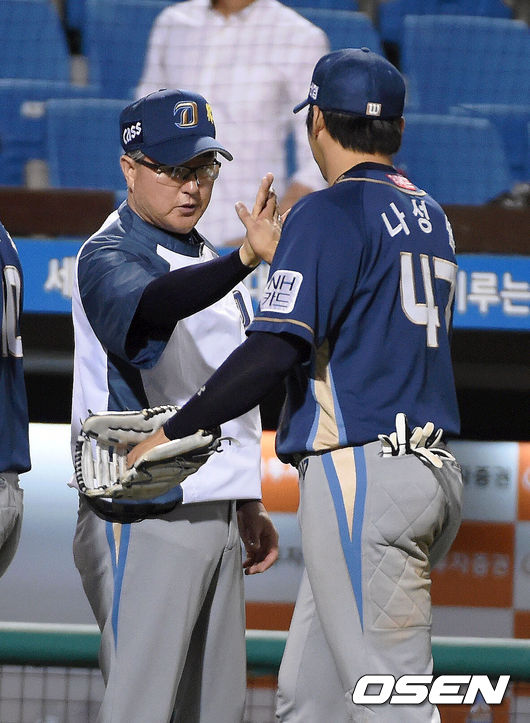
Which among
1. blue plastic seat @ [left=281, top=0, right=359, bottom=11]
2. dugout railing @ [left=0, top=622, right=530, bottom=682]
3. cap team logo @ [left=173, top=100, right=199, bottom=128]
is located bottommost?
dugout railing @ [left=0, top=622, right=530, bottom=682]

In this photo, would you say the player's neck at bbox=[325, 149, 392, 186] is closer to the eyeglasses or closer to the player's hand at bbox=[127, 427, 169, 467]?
the eyeglasses

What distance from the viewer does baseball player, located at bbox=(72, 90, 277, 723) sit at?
5.62ft

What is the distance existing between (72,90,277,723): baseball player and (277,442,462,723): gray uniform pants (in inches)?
10.2

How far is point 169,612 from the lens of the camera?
5.67 ft

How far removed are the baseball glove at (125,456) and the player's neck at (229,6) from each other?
3.32m

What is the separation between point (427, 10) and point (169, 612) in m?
4.02

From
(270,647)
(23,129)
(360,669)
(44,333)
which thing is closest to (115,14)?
(23,129)

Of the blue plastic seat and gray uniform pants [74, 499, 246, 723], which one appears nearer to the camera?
gray uniform pants [74, 499, 246, 723]

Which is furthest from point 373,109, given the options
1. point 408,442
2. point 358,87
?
point 408,442

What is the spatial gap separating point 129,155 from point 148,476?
0.60 metres

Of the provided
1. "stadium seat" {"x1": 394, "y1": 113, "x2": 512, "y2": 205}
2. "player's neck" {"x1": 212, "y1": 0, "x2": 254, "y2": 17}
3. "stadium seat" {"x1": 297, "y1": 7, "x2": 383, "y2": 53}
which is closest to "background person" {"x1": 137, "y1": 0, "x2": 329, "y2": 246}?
"player's neck" {"x1": 212, "y1": 0, "x2": 254, "y2": 17}

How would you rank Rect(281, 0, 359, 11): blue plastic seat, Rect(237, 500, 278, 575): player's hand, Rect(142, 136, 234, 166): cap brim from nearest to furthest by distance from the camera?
1. Rect(142, 136, 234, 166): cap brim
2. Rect(237, 500, 278, 575): player's hand
3. Rect(281, 0, 359, 11): blue plastic seat

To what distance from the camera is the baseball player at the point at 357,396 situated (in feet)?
5.06

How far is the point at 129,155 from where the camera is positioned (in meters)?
1.91
